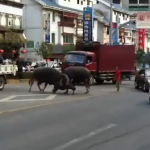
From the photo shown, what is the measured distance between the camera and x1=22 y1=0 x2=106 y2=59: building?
64625mm

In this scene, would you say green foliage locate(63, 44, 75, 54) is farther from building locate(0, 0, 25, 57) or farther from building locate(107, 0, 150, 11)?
building locate(107, 0, 150, 11)

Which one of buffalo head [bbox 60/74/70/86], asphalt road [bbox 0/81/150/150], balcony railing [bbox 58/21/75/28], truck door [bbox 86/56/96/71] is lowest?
asphalt road [bbox 0/81/150/150]

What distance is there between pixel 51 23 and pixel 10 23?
11.4 meters

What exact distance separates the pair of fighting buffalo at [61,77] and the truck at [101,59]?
784 cm

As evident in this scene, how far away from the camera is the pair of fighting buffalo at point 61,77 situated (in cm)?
2536

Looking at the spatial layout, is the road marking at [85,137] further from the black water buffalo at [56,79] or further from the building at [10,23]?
the building at [10,23]

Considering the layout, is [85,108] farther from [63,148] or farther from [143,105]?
[63,148]

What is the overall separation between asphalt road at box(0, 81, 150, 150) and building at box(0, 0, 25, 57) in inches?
1230

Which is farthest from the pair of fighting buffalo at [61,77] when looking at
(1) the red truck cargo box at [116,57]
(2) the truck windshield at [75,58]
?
(1) the red truck cargo box at [116,57]

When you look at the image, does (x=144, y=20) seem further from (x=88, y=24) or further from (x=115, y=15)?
(x=115, y=15)

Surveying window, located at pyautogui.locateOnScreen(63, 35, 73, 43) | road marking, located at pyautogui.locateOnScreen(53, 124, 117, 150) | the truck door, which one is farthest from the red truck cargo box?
window, located at pyautogui.locateOnScreen(63, 35, 73, 43)

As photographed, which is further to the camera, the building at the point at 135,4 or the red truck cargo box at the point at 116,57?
the building at the point at 135,4

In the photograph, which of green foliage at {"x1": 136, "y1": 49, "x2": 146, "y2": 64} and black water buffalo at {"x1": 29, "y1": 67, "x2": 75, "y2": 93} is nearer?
black water buffalo at {"x1": 29, "y1": 67, "x2": 75, "y2": 93}

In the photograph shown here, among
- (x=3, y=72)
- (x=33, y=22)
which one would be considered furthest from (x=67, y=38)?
(x=3, y=72)
